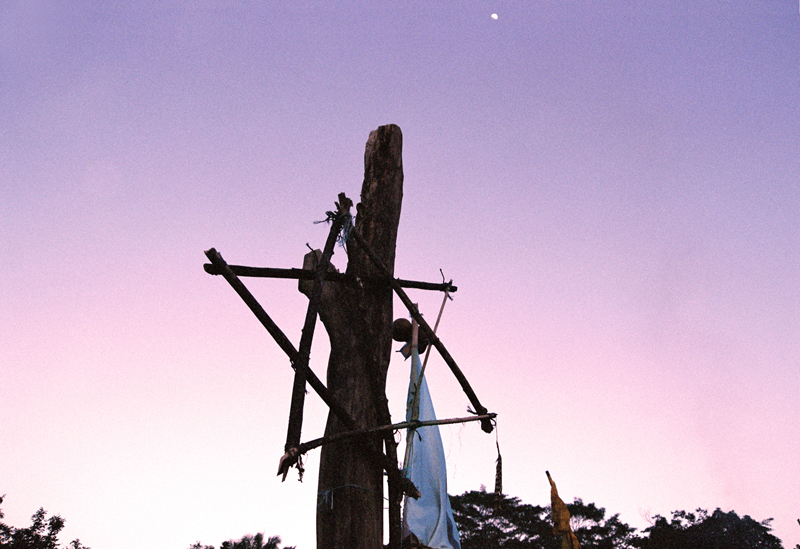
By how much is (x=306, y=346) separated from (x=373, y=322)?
923mm

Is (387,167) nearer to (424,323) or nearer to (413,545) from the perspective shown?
(424,323)

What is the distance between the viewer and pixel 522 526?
24.2 m

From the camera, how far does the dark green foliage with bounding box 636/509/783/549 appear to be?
24.6 meters

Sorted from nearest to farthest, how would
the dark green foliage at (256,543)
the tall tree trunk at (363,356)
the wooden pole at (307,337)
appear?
1. the wooden pole at (307,337)
2. the tall tree trunk at (363,356)
3. the dark green foliage at (256,543)

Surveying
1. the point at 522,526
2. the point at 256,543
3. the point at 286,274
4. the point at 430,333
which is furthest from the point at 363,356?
the point at 522,526

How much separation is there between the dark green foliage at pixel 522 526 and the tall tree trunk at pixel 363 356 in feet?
70.1

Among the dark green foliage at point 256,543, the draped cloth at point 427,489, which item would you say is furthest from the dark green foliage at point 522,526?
the draped cloth at point 427,489

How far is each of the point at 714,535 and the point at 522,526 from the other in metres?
8.92

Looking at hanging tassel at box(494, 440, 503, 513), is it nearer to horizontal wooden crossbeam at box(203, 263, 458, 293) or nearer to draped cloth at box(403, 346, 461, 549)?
draped cloth at box(403, 346, 461, 549)

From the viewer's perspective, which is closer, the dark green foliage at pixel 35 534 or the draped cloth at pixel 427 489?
the draped cloth at pixel 427 489

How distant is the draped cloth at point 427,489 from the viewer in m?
4.86

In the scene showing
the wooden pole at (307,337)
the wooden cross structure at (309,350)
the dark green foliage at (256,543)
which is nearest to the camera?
the wooden pole at (307,337)

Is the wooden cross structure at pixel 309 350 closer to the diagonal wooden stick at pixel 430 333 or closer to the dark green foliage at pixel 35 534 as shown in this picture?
the diagonal wooden stick at pixel 430 333

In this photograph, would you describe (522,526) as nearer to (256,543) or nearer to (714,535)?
(714,535)
